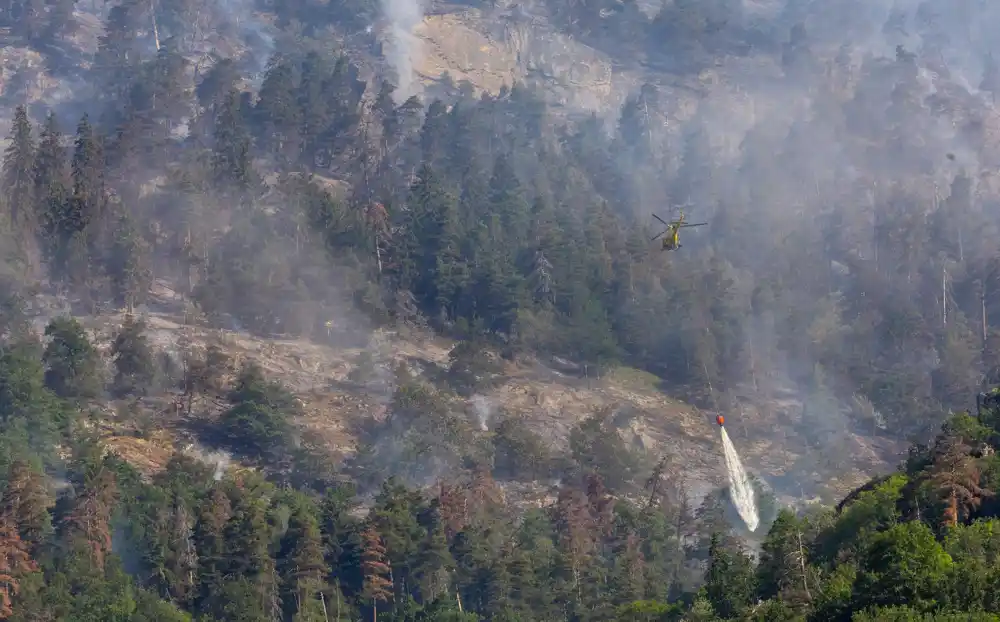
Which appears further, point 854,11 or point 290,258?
point 854,11

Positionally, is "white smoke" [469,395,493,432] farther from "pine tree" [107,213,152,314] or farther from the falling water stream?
"pine tree" [107,213,152,314]

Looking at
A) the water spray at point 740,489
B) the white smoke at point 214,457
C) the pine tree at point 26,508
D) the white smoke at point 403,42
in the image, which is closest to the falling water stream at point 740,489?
the water spray at point 740,489

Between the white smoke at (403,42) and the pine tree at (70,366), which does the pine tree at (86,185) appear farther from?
the white smoke at (403,42)

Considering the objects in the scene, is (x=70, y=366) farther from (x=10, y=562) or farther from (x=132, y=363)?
(x=10, y=562)

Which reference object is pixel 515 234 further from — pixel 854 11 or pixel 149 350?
pixel 854 11

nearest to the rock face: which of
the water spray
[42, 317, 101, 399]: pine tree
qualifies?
the water spray

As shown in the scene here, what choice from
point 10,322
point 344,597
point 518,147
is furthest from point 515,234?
point 344,597

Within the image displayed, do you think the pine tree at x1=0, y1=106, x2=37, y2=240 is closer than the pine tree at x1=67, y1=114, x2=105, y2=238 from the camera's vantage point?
No
